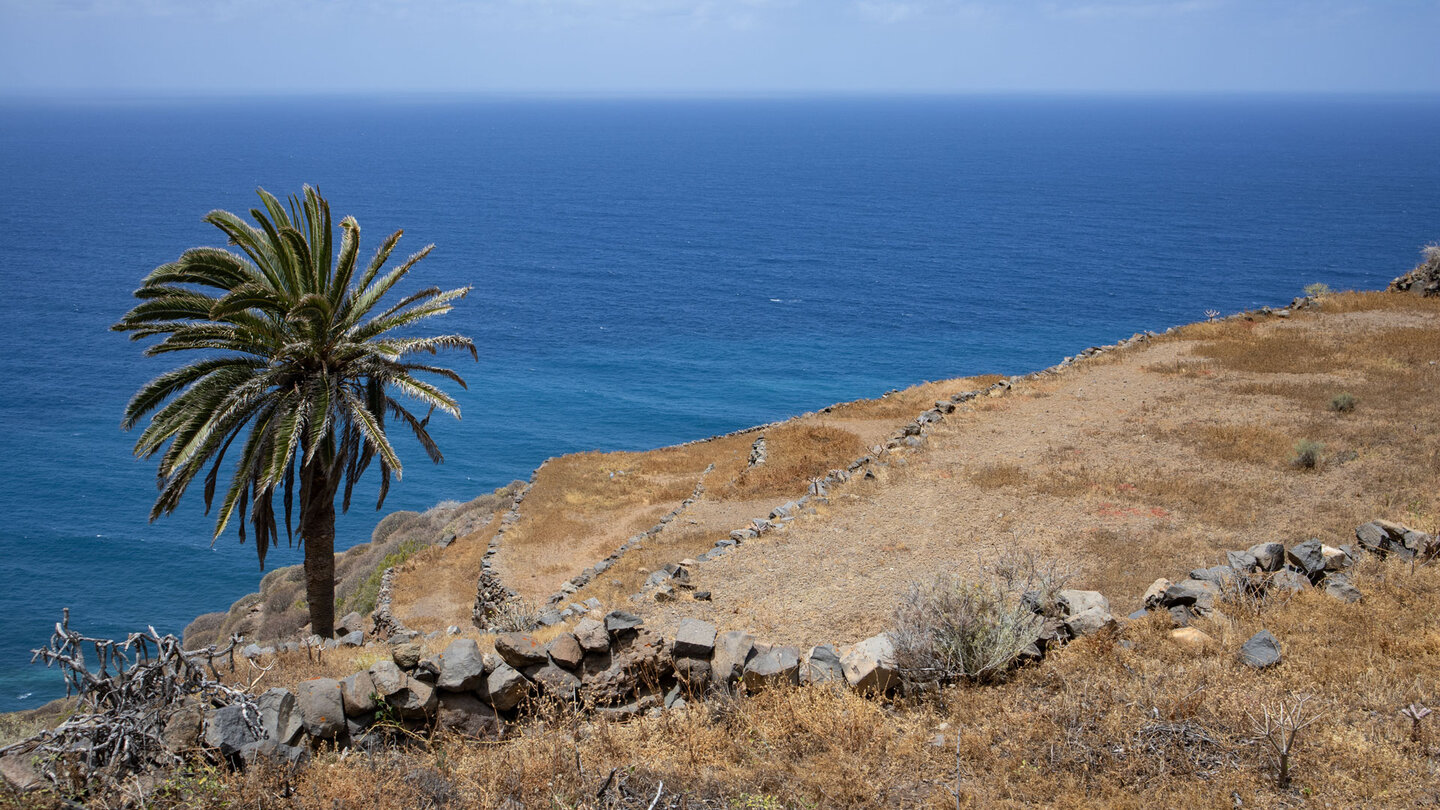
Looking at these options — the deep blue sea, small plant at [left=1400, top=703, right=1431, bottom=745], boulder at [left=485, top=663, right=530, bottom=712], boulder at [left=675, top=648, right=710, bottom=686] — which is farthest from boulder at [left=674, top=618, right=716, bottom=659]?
the deep blue sea

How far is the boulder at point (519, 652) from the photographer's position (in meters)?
9.87

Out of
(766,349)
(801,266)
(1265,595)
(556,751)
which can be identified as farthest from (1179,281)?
(556,751)

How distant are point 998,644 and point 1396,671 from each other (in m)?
4.03

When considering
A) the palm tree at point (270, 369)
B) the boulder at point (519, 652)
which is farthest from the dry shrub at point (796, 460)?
the boulder at point (519, 652)

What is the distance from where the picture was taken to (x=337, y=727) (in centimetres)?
903

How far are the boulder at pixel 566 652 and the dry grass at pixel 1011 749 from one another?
2.34 feet

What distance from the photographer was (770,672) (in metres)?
Answer: 9.88

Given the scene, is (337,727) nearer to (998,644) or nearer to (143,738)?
(143,738)

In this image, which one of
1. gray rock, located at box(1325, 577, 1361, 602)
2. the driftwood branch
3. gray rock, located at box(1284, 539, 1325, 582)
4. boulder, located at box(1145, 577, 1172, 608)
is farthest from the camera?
gray rock, located at box(1284, 539, 1325, 582)

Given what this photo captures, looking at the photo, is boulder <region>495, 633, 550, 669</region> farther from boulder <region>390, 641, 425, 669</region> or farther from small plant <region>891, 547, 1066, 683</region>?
small plant <region>891, 547, 1066, 683</region>

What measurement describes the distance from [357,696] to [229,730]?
4.24 ft

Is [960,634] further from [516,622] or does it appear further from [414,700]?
[516,622]

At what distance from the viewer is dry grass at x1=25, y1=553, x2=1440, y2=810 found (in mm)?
7727

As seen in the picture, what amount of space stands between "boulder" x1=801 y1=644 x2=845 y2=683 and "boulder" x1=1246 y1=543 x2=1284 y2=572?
20.9 ft
